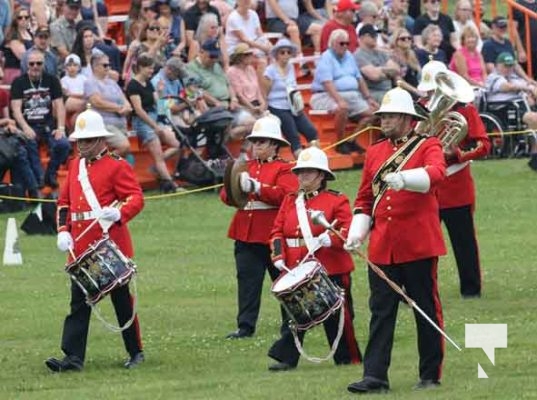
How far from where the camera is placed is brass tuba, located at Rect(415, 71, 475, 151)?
14013mm

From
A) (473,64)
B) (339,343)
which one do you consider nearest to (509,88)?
(473,64)

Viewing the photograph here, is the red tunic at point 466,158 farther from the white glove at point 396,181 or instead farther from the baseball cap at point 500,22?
the baseball cap at point 500,22

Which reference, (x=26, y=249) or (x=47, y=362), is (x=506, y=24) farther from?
(x=47, y=362)

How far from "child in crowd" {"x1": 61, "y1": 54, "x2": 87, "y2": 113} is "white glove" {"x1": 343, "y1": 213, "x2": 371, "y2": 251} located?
1190cm

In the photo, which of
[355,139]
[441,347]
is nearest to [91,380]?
[441,347]

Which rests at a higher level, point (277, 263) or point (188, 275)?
point (277, 263)

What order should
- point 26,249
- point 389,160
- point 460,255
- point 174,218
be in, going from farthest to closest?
1. point 174,218
2. point 26,249
3. point 460,255
4. point 389,160

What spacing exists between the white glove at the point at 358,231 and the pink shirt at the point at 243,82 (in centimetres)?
1291

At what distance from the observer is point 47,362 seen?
48.2 feet

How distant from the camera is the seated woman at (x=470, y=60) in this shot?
2833cm

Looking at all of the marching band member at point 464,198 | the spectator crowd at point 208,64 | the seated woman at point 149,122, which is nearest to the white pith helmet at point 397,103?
the marching band member at point 464,198

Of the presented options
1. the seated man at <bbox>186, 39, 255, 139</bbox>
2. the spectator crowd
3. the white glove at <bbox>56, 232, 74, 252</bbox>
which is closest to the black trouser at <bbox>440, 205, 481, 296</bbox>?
the white glove at <bbox>56, 232, 74, 252</bbox>

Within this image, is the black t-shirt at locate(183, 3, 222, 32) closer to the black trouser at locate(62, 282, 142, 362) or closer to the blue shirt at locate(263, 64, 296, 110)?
the blue shirt at locate(263, 64, 296, 110)

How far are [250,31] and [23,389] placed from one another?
14.1 metres
